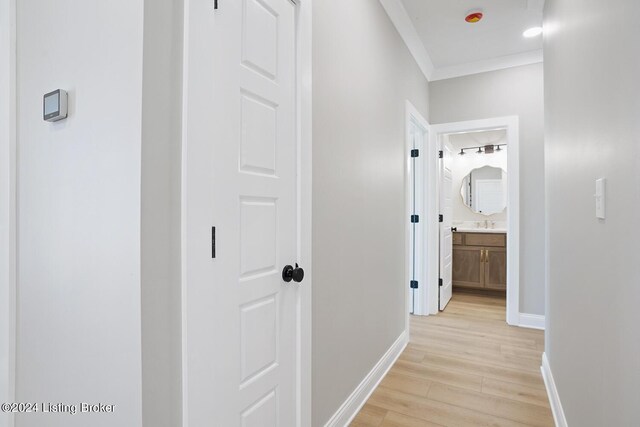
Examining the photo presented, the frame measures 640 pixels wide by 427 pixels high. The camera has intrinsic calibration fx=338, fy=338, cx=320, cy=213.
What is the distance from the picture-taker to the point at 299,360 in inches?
56.0

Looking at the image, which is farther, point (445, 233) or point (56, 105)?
point (445, 233)

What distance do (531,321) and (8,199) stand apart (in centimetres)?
407

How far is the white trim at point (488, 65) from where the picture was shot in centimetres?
335

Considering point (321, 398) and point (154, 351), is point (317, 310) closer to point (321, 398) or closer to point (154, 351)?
point (321, 398)

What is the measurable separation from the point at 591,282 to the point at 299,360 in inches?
44.4

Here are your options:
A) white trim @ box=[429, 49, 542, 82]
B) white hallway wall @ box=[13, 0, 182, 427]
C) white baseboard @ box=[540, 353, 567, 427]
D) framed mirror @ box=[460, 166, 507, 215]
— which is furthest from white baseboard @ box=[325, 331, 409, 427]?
framed mirror @ box=[460, 166, 507, 215]

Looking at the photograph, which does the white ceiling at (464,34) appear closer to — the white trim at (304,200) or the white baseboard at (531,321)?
the white trim at (304,200)

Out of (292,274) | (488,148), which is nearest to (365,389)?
(292,274)

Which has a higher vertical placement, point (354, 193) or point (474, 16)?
point (474, 16)

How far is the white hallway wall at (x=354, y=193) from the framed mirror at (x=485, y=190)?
2.92m

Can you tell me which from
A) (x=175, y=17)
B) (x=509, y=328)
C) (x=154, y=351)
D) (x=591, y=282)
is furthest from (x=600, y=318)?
(x=509, y=328)

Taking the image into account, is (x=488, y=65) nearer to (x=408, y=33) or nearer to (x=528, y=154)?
(x=528, y=154)

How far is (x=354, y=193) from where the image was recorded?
1979 mm

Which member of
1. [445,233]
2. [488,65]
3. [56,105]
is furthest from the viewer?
[445,233]
